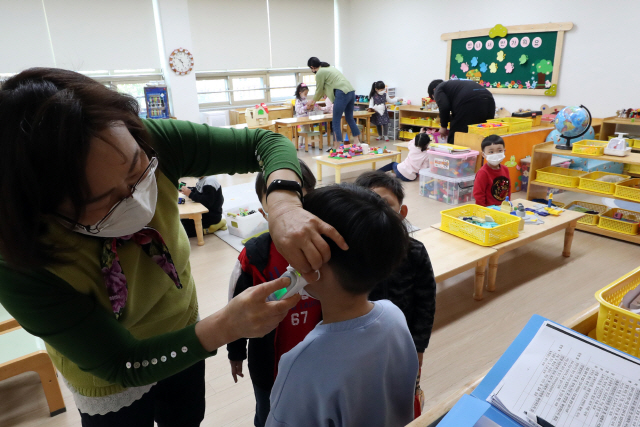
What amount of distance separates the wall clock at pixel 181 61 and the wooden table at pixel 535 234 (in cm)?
606

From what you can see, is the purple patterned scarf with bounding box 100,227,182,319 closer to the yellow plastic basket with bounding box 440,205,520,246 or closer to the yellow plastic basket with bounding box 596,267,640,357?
the yellow plastic basket with bounding box 596,267,640,357

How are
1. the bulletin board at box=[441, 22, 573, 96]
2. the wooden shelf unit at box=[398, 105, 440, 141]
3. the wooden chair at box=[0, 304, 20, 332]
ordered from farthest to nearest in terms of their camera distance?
the wooden shelf unit at box=[398, 105, 440, 141] < the bulletin board at box=[441, 22, 573, 96] < the wooden chair at box=[0, 304, 20, 332]

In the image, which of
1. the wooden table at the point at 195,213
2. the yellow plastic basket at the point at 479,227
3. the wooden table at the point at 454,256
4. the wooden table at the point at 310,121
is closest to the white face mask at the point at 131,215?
the wooden table at the point at 454,256

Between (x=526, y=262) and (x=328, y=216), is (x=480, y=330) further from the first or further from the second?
(x=328, y=216)

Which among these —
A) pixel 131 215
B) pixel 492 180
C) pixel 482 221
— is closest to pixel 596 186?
pixel 492 180

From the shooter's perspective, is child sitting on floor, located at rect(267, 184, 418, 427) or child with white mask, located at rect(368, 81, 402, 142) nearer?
child sitting on floor, located at rect(267, 184, 418, 427)

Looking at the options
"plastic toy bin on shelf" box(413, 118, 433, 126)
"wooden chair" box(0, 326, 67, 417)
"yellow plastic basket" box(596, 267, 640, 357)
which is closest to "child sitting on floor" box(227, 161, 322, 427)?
"yellow plastic basket" box(596, 267, 640, 357)

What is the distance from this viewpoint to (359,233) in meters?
0.79

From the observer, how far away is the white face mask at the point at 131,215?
73 centimetres

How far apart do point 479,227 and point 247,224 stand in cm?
210

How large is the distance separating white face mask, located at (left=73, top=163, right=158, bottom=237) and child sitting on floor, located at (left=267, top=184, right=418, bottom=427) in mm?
328

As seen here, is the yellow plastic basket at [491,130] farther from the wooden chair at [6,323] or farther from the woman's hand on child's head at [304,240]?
the wooden chair at [6,323]


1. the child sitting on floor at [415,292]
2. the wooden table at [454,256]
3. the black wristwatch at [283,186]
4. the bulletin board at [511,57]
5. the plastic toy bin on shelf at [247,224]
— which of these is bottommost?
the plastic toy bin on shelf at [247,224]

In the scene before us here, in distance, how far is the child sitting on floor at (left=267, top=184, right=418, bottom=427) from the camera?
0.77m
